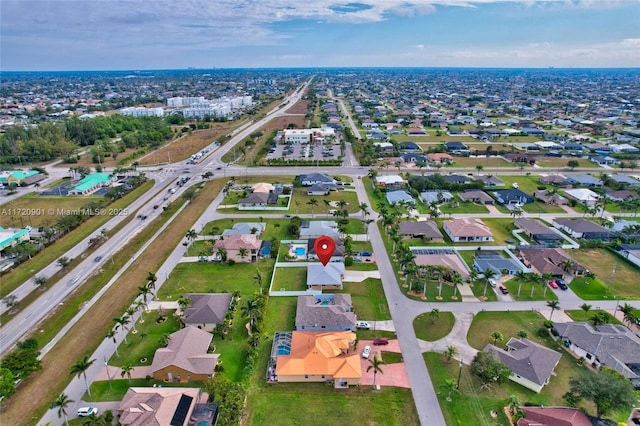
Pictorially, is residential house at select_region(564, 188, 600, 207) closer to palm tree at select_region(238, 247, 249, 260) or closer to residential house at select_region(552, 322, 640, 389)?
residential house at select_region(552, 322, 640, 389)

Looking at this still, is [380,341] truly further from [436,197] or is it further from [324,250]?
[436,197]

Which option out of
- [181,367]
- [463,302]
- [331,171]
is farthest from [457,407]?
[331,171]

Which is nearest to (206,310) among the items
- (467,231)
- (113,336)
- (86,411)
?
(113,336)

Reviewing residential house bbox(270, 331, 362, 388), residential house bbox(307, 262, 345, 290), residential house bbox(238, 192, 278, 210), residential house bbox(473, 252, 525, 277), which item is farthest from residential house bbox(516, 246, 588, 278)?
residential house bbox(238, 192, 278, 210)

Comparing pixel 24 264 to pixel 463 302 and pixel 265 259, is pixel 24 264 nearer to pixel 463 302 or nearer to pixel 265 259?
pixel 265 259

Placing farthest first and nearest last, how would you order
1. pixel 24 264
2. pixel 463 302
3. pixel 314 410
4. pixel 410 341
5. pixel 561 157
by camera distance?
pixel 561 157 < pixel 24 264 < pixel 463 302 < pixel 410 341 < pixel 314 410

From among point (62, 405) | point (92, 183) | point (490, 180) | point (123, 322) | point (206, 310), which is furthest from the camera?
point (490, 180)

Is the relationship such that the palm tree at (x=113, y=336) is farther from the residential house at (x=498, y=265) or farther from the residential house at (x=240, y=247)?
the residential house at (x=498, y=265)
